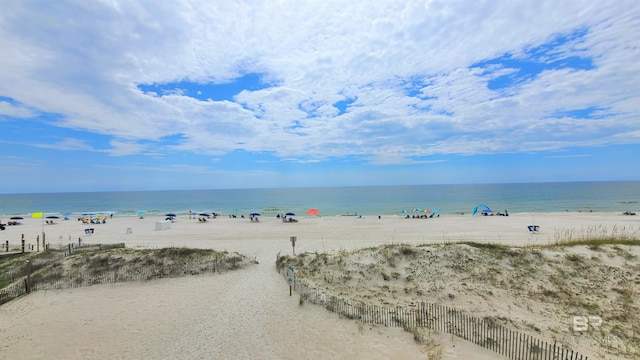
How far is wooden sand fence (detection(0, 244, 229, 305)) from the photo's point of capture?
15602 millimetres

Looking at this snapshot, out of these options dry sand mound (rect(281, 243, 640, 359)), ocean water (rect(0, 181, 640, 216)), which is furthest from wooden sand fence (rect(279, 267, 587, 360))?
ocean water (rect(0, 181, 640, 216))

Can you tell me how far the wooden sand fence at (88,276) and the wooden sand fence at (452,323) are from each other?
299 inches

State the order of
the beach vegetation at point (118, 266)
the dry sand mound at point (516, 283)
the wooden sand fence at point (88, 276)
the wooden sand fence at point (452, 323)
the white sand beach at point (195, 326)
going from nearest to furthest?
1. the wooden sand fence at point (452, 323)
2. the white sand beach at point (195, 326)
3. the dry sand mound at point (516, 283)
4. the wooden sand fence at point (88, 276)
5. the beach vegetation at point (118, 266)

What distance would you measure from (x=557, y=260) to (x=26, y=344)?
21.7 metres

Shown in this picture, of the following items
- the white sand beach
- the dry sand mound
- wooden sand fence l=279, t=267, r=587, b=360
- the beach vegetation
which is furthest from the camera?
the beach vegetation

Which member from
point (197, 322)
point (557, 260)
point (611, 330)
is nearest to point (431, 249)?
point (557, 260)

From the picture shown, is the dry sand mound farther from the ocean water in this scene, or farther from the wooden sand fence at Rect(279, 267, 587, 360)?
the ocean water

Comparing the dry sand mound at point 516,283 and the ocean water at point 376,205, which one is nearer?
the dry sand mound at point 516,283

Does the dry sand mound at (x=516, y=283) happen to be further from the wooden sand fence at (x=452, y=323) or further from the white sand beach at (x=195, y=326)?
the white sand beach at (x=195, y=326)

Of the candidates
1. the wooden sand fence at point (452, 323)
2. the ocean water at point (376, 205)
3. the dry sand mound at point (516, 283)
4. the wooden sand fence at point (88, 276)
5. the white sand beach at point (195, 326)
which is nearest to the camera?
the wooden sand fence at point (452, 323)

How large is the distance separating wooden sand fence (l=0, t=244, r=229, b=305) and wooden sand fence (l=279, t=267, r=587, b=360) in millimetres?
7597

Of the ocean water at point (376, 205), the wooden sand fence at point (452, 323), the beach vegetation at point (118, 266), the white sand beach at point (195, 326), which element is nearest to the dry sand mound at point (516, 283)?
the wooden sand fence at point (452, 323)

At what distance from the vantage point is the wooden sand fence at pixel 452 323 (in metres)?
9.12

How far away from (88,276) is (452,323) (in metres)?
17.9
